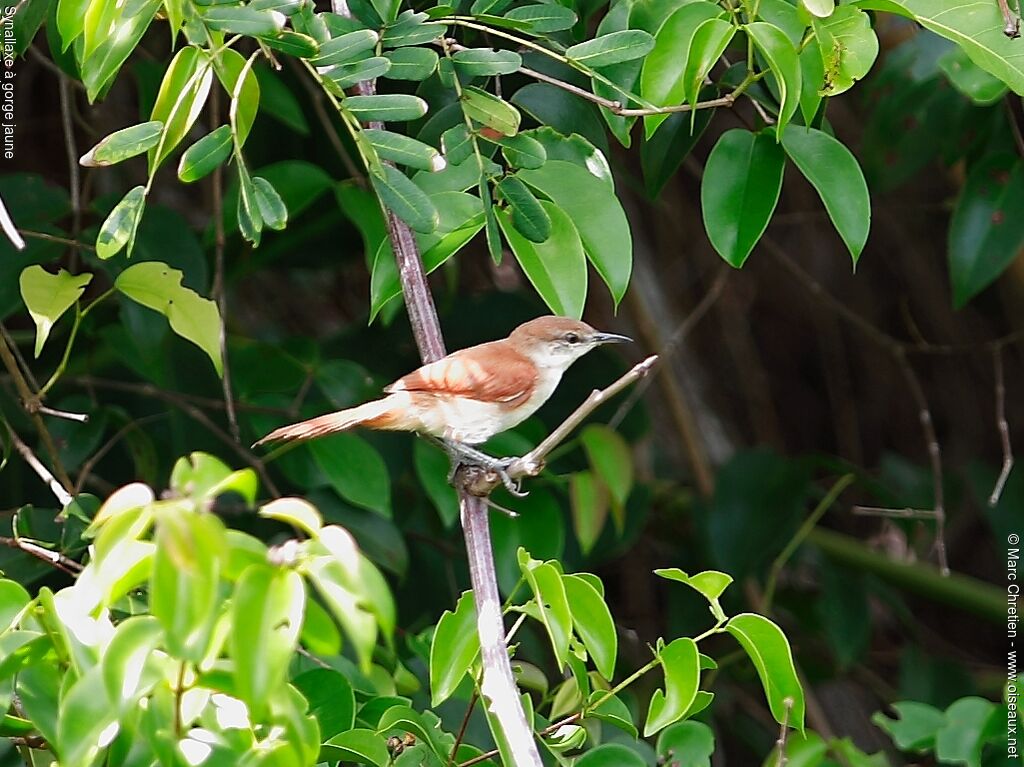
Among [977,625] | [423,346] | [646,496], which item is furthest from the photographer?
[977,625]

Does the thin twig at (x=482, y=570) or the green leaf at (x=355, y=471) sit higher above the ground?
the thin twig at (x=482, y=570)

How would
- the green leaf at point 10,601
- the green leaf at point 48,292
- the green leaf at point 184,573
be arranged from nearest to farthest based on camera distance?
the green leaf at point 184,573, the green leaf at point 10,601, the green leaf at point 48,292

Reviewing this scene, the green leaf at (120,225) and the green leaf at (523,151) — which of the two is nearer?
the green leaf at (120,225)

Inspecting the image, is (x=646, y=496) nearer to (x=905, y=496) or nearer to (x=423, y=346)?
(x=905, y=496)

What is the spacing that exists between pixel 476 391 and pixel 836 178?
1026mm

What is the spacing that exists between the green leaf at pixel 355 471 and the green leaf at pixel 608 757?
1115 millimetres

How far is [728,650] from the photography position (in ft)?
15.2

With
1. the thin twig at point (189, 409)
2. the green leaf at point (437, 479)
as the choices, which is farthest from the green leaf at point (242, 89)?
the green leaf at point (437, 479)

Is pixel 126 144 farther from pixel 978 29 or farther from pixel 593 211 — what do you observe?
pixel 978 29

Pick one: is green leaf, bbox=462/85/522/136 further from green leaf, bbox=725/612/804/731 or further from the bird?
green leaf, bbox=725/612/804/731

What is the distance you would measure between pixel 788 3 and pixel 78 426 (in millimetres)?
2006

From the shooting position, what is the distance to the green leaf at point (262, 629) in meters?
1.03

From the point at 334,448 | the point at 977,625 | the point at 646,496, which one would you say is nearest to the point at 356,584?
the point at 334,448

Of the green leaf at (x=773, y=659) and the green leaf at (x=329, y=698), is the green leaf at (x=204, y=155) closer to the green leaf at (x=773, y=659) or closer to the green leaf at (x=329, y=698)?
the green leaf at (x=329, y=698)
